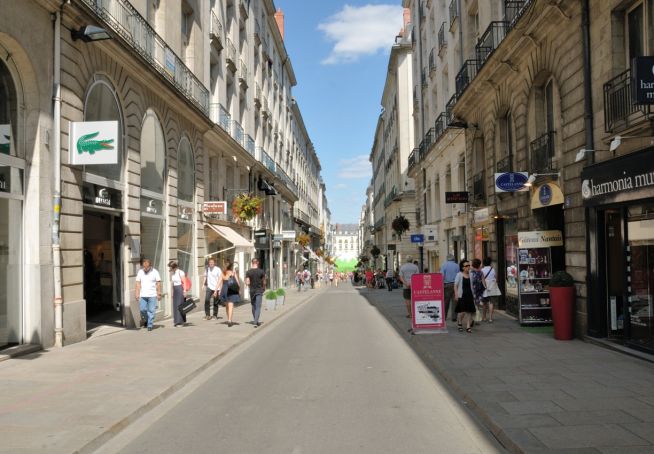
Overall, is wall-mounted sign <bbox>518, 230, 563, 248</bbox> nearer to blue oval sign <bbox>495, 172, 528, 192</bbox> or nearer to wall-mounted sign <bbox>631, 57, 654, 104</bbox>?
blue oval sign <bbox>495, 172, 528, 192</bbox>

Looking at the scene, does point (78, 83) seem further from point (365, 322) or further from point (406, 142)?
point (406, 142)

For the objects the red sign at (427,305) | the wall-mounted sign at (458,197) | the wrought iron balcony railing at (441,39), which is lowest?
the red sign at (427,305)

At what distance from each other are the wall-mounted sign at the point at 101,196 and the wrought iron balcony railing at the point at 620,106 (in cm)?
1049

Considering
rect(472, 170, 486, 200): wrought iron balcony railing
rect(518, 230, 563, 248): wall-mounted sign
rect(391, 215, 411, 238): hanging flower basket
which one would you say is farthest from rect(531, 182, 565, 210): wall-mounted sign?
rect(391, 215, 411, 238): hanging flower basket

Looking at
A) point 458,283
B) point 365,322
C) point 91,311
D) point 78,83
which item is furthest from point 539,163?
point 91,311

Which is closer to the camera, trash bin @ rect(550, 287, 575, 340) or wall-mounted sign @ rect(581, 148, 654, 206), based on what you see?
wall-mounted sign @ rect(581, 148, 654, 206)

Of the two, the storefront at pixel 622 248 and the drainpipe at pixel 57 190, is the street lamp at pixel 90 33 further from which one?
the storefront at pixel 622 248

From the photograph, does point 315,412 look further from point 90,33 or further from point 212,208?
point 212,208

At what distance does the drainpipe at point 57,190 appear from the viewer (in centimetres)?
1109

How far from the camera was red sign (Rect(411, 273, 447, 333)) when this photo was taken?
540 inches

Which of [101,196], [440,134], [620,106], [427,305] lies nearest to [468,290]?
[427,305]

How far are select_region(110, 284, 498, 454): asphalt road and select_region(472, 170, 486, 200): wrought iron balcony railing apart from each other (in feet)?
34.6

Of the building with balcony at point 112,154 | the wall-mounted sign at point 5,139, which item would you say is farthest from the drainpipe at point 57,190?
the wall-mounted sign at point 5,139

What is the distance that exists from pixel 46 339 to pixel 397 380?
21.5ft
